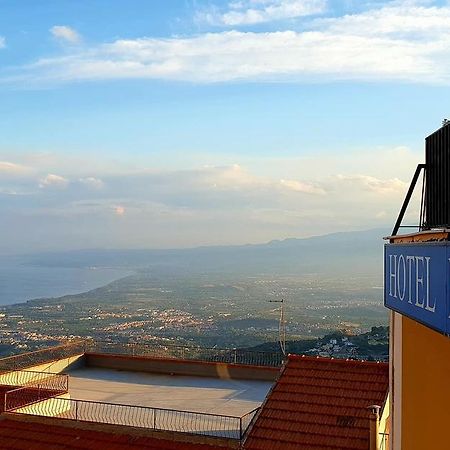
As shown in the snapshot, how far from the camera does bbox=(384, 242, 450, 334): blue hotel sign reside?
16.4 feet

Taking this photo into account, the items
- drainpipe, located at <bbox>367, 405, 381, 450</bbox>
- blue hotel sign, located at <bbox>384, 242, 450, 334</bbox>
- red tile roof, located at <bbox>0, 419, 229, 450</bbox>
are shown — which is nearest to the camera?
blue hotel sign, located at <bbox>384, 242, 450, 334</bbox>

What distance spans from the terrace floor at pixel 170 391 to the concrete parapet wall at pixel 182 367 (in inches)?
8.6

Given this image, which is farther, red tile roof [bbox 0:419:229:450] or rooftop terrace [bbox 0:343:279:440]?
rooftop terrace [bbox 0:343:279:440]

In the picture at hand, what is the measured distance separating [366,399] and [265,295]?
476 feet

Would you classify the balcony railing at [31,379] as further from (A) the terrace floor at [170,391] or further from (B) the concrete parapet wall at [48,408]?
(B) the concrete parapet wall at [48,408]

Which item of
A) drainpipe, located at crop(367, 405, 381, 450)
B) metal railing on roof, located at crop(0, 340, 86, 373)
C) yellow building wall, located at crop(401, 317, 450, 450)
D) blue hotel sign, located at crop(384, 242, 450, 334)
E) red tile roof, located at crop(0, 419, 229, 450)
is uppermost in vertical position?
blue hotel sign, located at crop(384, 242, 450, 334)

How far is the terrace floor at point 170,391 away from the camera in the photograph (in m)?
17.8

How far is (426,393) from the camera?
7.21m

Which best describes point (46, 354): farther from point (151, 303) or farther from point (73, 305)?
point (151, 303)

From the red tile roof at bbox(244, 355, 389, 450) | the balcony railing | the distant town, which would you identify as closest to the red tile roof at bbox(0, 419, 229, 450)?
the red tile roof at bbox(244, 355, 389, 450)

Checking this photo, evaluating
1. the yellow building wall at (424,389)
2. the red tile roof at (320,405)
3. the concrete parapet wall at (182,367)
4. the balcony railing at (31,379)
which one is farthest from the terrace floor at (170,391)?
the yellow building wall at (424,389)

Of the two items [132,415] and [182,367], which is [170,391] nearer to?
[182,367]

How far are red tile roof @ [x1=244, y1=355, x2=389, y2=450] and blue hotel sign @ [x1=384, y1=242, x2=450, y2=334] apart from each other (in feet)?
23.0

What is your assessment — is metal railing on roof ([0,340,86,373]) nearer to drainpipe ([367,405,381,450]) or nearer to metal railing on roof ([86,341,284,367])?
metal railing on roof ([86,341,284,367])
